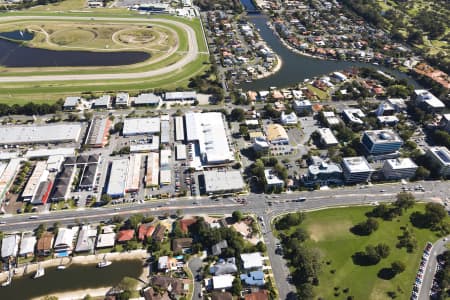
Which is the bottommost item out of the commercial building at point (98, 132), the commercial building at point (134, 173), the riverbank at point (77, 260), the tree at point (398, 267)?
the riverbank at point (77, 260)

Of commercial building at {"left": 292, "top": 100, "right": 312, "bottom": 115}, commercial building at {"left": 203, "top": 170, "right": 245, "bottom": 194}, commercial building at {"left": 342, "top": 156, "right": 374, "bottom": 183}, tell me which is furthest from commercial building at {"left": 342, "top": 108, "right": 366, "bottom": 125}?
commercial building at {"left": 203, "top": 170, "right": 245, "bottom": 194}

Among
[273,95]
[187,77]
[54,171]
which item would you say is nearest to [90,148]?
[54,171]

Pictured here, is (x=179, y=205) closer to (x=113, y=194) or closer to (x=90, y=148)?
(x=113, y=194)

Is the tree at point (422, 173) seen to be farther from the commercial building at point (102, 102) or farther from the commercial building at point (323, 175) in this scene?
the commercial building at point (102, 102)

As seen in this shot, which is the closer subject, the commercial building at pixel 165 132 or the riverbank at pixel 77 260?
the riverbank at pixel 77 260

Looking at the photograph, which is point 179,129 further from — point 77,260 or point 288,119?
point 77,260

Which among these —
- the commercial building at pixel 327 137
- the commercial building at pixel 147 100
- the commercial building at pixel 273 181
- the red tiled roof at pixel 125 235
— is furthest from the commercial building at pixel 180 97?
the red tiled roof at pixel 125 235

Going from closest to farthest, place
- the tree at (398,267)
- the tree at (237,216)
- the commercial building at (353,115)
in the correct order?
the tree at (398,267) < the tree at (237,216) < the commercial building at (353,115)
